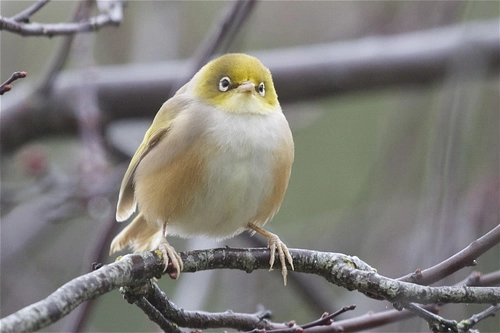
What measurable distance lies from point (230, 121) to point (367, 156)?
21.0 feet

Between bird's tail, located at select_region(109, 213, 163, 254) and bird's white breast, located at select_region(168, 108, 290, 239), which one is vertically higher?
bird's white breast, located at select_region(168, 108, 290, 239)

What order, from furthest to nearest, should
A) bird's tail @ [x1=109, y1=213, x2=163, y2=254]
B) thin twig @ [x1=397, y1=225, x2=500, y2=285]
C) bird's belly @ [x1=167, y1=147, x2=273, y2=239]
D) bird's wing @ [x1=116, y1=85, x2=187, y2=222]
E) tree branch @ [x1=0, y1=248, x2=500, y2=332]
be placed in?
bird's tail @ [x1=109, y1=213, x2=163, y2=254] < bird's wing @ [x1=116, y1=85, x2=187, y2=222] < bird's belly @ [x1=167, y1=147, x2=273, y2=239] < thin twig @ [x1=397, y1=225, x2=500, y2=285] < tree branch @ [x1=0, y1=248, x2=500, y2=332]

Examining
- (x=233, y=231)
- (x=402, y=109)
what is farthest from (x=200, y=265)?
(x=402, y=109)

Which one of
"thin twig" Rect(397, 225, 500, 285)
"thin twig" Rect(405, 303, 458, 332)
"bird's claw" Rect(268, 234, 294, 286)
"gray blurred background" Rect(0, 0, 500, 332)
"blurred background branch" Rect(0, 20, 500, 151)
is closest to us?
"thin twig" Rect(397, 225, 500, 285)

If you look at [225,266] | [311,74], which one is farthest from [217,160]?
[311,74]

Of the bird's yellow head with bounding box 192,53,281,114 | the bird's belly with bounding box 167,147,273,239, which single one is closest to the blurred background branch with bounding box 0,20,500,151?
the bird's yellow head with bounding box 192,53,281,114

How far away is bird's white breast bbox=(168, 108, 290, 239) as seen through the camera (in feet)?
11.1

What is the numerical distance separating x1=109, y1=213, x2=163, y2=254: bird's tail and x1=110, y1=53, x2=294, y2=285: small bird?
85 millimetres

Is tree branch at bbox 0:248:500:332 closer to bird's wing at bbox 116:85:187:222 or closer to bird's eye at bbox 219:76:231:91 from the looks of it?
bird's wing at bbox 116:85:187:222

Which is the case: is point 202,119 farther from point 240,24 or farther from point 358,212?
point 358,212

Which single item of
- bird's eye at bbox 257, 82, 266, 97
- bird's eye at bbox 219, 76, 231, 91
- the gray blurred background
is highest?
bird's eye at bbox 257, 82, 266, 97

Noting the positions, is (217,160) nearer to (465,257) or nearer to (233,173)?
(233,173)

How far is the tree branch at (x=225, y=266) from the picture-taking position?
1890mm

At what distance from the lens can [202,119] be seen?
11.7 feet
